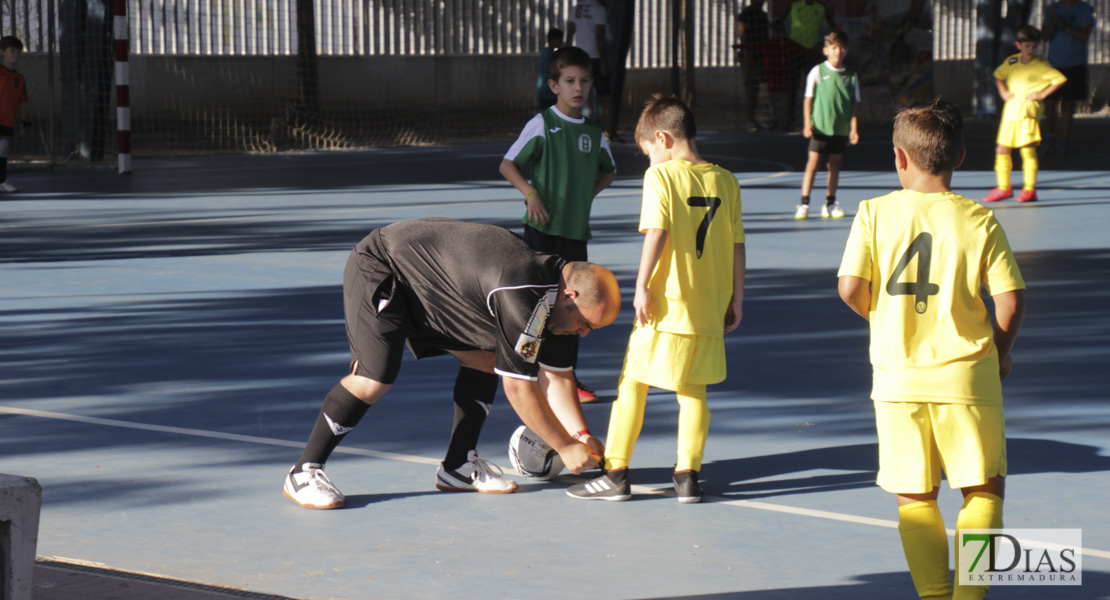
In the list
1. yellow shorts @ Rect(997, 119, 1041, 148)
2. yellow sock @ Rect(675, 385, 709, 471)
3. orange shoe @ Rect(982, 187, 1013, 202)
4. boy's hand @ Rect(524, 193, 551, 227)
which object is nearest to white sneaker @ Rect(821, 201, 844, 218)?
yellow shorts @ Rect(997, 119, 1041, 148)

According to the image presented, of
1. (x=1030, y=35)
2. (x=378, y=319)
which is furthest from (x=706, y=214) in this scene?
(x=1030, y=35)

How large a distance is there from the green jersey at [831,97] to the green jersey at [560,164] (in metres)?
7.20

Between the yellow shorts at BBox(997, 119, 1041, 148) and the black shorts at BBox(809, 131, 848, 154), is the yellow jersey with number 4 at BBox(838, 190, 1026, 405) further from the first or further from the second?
the yellow shorts at BBox(997, 119, 1041, 148)

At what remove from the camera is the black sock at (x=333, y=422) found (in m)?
5.01

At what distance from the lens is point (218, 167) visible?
20344 mm

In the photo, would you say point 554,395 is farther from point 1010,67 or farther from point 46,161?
point 46,161

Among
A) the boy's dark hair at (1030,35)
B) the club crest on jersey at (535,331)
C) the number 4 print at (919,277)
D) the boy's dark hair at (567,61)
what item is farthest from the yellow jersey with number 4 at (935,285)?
the boy's dark hair at (1030,35)

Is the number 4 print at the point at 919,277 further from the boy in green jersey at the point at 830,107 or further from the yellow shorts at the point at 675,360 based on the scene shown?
the boy in green jersey at the point at 830,107

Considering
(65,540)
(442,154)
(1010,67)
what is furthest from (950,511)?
(442,154)

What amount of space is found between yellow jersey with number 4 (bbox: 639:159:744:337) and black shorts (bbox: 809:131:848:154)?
8.24 metres

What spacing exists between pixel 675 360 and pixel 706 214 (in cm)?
53

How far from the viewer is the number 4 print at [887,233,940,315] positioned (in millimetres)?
3824

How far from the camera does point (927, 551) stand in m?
3.89

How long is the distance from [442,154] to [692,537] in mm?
18540
